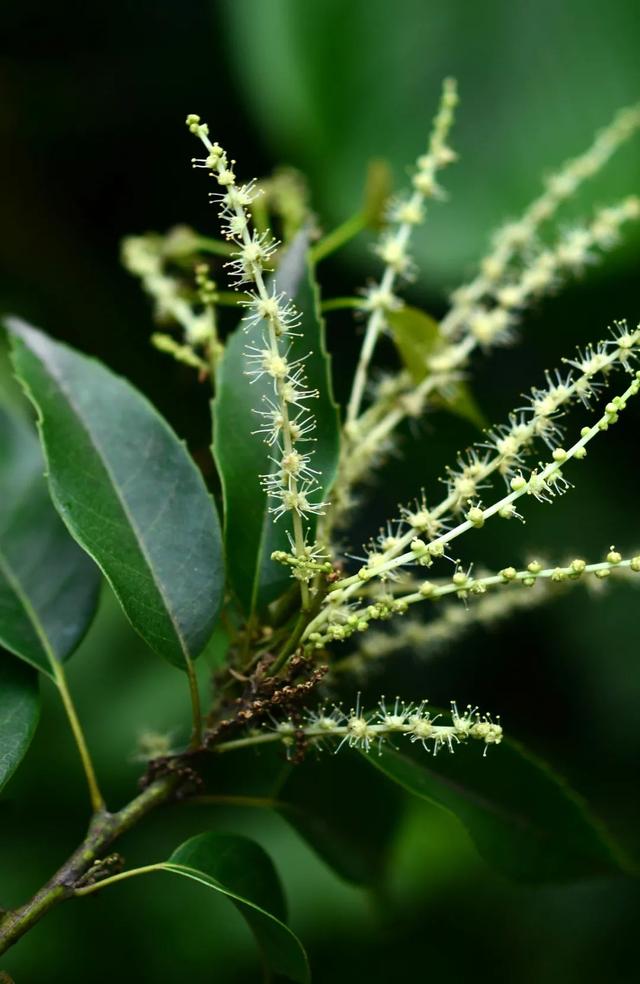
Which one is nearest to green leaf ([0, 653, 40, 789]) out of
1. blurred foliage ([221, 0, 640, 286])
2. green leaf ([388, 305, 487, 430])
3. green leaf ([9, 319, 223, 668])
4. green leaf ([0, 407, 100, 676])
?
green leaf ([0, 407, 100, 676])

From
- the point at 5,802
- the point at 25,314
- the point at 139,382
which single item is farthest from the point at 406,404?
the point at 25,314

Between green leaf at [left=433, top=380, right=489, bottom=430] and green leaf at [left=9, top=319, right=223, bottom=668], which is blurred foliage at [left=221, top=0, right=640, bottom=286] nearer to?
green leaf at [left=433, top=380, right=489, bottom=430]

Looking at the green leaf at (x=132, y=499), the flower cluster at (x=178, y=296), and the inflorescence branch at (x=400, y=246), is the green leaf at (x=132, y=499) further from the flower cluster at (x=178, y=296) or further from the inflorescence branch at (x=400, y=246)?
the inflorescence branch at (x=400, y=246)

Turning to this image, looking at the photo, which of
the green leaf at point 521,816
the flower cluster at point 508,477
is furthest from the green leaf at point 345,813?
the flower cluster at point 508,477

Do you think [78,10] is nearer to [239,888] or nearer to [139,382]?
[139,382]

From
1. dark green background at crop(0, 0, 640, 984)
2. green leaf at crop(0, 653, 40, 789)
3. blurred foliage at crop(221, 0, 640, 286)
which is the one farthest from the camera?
blurred foliage at crop(221, 0, 640, 286)

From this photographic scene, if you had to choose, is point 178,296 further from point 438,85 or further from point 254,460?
point 438,85
